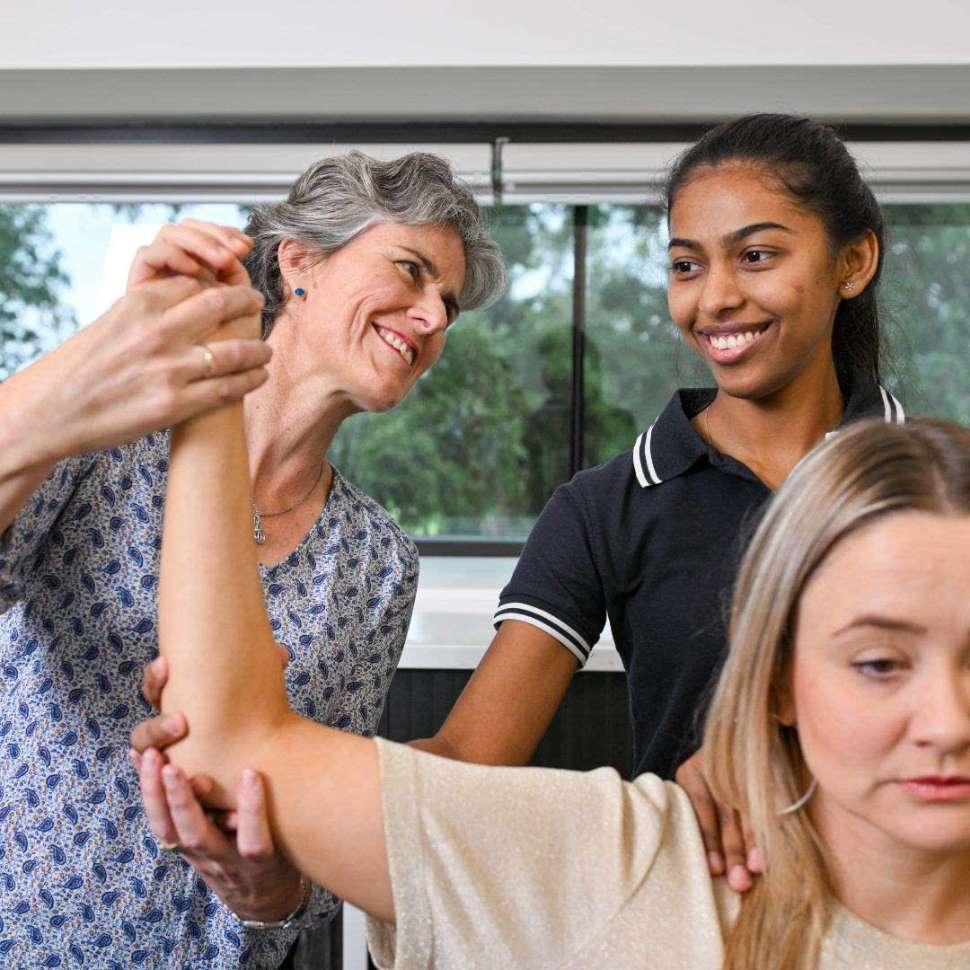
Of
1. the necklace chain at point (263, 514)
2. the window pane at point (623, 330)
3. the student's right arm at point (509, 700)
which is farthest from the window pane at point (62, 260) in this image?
the student's right arm at point (509, 700)

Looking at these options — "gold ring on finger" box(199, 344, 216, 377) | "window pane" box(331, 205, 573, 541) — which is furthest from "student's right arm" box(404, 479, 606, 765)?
"window pane" box(331, 205, 573, 541)

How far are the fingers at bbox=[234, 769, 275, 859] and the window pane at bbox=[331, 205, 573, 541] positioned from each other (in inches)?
78.4

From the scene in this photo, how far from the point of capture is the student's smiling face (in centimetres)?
151

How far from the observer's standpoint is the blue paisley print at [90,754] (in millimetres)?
1374

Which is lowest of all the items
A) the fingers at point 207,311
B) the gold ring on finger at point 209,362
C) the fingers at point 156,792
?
the fingers at point 156,792

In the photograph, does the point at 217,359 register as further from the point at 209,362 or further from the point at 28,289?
the point at 28,289

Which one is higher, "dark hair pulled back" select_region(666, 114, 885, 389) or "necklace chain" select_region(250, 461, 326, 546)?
"dark hair pulled back" select_region(666, 114, 885, 389)

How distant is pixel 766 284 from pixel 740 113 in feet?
3.86

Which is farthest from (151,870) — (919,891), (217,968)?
(919,891)

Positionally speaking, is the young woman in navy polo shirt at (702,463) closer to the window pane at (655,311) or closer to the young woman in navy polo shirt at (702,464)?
the young woman in navy polo shirt at (702,464)

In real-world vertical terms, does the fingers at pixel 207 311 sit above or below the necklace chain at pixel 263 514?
above

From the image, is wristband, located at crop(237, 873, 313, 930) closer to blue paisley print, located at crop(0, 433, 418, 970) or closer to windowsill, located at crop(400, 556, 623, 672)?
blue paisley print, located at crop(0, 433, 418, 970)

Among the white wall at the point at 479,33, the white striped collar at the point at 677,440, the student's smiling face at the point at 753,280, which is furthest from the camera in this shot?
the white wall at the point at 479,33

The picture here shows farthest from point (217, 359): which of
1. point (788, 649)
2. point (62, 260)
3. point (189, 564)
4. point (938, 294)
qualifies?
point (938, 294)
